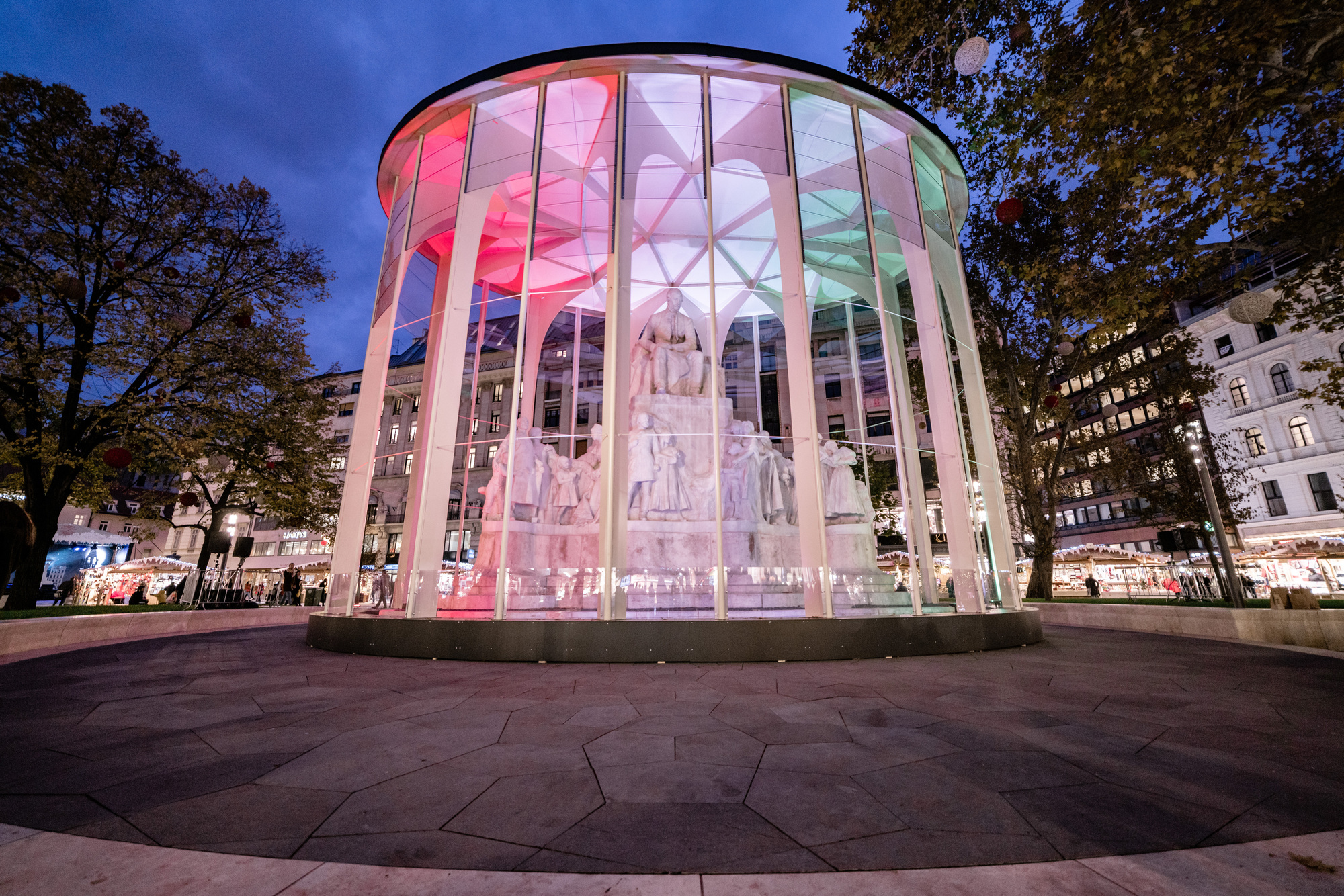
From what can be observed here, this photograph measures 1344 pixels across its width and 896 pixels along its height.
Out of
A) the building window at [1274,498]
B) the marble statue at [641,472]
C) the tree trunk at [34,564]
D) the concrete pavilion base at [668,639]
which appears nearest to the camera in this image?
the concrete pavilion base at [668,639]

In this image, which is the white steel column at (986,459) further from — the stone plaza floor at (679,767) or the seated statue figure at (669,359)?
the seated statue figure at (669,359)

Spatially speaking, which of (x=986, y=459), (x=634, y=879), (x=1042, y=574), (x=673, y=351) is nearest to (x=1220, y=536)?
(x=1042, y=574)

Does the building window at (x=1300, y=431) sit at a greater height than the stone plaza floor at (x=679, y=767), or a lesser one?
greater

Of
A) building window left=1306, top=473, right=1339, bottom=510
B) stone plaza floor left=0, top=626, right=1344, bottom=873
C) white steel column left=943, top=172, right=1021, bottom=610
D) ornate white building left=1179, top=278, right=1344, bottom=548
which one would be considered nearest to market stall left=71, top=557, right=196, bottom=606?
stone plaza floor left=0, top=626, right=1344, bottom=873

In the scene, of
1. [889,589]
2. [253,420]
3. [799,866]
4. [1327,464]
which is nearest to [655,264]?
[889,589]

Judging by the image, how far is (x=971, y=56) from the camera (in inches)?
327

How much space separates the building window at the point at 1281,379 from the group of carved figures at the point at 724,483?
40246mm

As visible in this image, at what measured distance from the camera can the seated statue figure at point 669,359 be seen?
14.0m

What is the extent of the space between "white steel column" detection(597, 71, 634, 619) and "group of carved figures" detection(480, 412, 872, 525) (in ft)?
9.43

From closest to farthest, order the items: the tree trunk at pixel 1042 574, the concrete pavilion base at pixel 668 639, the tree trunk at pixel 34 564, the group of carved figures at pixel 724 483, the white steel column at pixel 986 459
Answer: the concrete pavilion base at pixel 668 639
the white steel column at pixel 986 459
the group of carved figures at pixel 724 483
the tree trunk at pixel 34 564
the tree trunk at pixel 1042 574

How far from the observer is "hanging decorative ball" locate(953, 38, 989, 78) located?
27.1ft

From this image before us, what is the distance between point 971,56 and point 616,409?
23.9ft

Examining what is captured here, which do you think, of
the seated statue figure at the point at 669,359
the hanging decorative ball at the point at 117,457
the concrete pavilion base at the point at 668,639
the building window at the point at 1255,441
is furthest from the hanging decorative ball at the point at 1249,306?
the building window at the point at 1255,441

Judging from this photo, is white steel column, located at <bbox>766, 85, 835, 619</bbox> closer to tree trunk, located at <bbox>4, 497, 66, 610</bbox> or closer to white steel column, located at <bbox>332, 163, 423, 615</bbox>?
white steel column, located at <bbox>332, 163, 423, 615</bbox>
